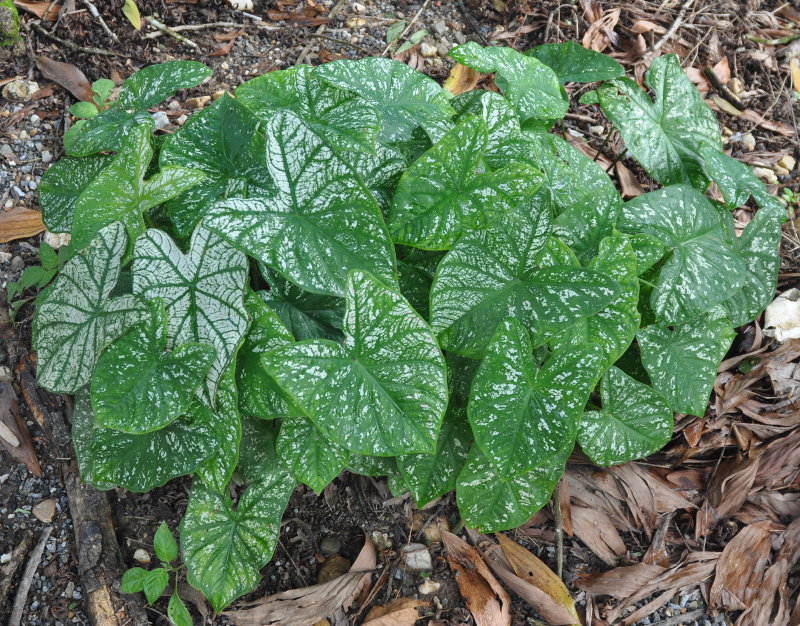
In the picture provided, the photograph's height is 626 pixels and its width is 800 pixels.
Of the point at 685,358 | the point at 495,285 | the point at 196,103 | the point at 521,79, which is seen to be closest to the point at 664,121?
the point at 521,79

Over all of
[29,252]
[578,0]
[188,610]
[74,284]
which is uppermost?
[578,0]

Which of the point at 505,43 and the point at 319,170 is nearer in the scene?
the point at 319,170

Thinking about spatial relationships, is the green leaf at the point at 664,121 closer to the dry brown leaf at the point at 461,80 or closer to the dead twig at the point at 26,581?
the dry brown leaf at the point at 461,80

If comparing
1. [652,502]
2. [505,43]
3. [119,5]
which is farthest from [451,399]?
[119,5]

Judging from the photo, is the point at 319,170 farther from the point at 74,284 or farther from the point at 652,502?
the point at 652,502

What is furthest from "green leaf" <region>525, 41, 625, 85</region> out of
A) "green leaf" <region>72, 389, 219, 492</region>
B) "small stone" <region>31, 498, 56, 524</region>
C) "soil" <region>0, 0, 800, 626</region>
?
"small stone" <region>31, 498, 56, 524</region>

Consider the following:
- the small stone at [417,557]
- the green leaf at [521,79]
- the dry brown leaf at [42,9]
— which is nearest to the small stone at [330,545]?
the small stone at [417,557]
